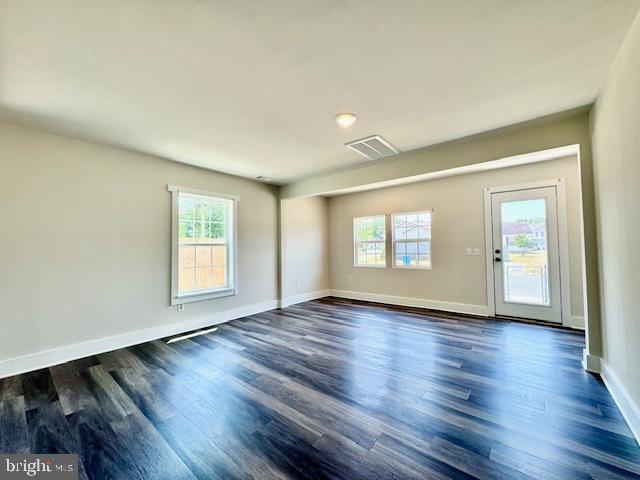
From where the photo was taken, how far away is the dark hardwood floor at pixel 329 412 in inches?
60.1

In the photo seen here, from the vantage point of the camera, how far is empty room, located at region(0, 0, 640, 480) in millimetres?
1545

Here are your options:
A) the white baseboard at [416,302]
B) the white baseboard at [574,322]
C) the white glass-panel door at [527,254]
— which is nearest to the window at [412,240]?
the white baseboard at [416,302]

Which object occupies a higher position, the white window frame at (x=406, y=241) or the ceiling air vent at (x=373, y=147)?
the ceiling air vent at (x=373, y=147)

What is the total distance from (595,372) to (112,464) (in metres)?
3.90

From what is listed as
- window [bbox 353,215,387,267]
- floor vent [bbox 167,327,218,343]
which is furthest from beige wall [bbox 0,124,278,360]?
window [bbox 353,215,387,267]

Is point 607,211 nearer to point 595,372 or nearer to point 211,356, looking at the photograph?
point 595,372

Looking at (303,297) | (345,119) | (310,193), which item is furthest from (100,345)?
(345,119)

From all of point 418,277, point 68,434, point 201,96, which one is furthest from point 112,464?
point 418,277

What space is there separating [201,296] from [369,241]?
363 cm

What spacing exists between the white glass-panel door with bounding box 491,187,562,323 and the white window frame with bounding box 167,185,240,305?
443 centimetres

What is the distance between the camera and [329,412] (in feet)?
6.57

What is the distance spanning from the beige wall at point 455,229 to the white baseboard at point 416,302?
61 millimetres

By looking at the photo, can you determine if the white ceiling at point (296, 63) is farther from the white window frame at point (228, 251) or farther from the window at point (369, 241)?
the window at point (369, 241)

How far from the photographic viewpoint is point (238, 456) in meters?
1.60
